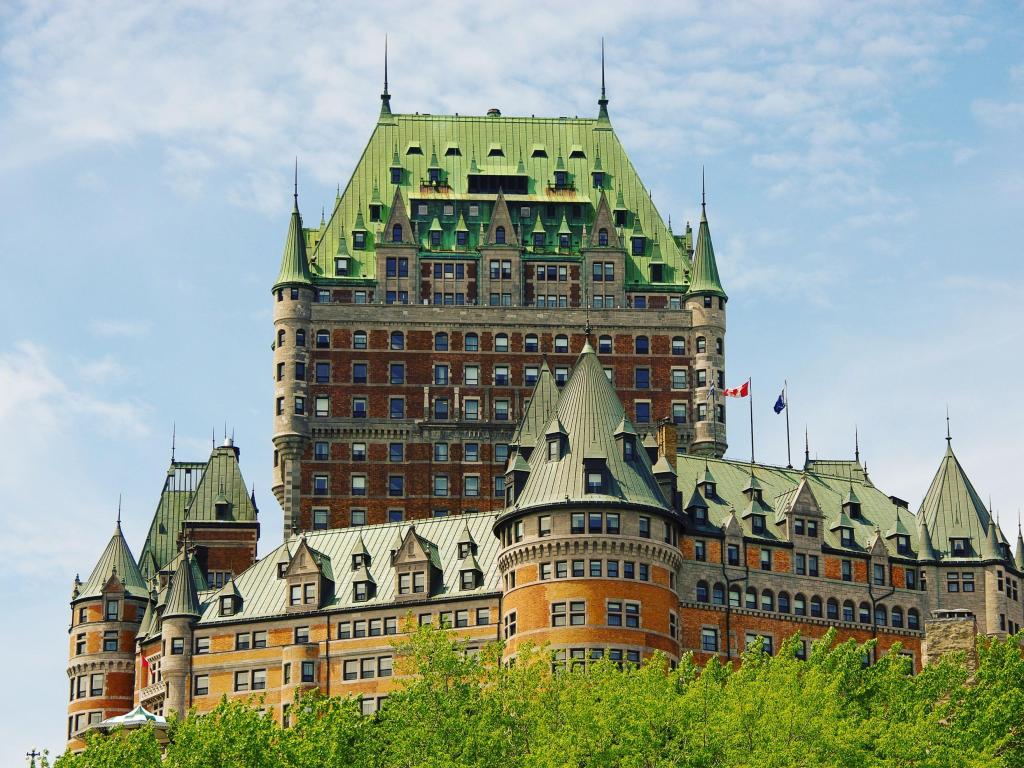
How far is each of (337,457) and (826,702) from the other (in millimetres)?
64955

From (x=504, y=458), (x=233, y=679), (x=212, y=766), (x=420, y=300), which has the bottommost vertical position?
(x=212, y=766)

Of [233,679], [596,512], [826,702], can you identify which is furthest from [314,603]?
[826,702]

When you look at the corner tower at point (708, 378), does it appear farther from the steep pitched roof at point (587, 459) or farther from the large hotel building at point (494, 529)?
the steep pitched roof at point (587, 459)

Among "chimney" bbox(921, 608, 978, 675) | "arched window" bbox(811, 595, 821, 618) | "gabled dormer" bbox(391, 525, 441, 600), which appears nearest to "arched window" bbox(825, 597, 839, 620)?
"arched window" bbox(811, 595, 821, 618)

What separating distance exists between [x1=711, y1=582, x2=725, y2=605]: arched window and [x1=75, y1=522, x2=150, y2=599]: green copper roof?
149 ft

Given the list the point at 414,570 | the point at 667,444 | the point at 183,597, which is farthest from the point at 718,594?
the point at 183,597

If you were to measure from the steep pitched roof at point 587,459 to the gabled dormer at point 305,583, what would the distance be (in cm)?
1657

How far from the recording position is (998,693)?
14538 cm

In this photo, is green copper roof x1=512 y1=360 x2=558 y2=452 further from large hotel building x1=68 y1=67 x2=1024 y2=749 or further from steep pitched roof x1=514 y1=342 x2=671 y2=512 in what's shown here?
steep pitched roof x1=514 y1=342 x2=671 y2=512

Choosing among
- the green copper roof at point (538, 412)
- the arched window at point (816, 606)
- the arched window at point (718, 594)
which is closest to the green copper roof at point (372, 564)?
the green copper roof at point (538, 412)

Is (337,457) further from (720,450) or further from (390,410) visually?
(720,450)

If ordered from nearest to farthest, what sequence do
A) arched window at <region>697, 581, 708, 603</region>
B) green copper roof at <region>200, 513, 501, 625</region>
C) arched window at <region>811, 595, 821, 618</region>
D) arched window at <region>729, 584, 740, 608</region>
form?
arched window at <region>697, 581, 708, 603</region> → arched window at <region>729, 584, 740, 608</region> → green copper roof at <region>200, 513, 501, 625</region> → arched window at <region>811, 595, 821, 618</region>

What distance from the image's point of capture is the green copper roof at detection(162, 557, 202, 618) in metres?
174

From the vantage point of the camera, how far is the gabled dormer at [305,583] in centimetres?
17075
